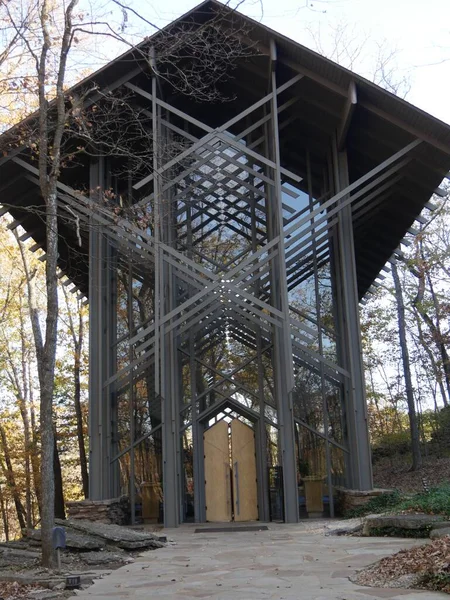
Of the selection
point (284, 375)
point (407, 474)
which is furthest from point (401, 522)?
point (407, 474)

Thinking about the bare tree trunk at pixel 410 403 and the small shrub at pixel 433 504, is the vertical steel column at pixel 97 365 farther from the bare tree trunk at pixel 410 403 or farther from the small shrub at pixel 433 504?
the bare tree trunk at pixel 410 403

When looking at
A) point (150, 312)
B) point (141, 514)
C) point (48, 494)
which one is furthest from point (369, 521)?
point (150, 312)

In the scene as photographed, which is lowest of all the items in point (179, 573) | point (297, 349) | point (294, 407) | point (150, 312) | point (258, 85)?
point (179, 573)

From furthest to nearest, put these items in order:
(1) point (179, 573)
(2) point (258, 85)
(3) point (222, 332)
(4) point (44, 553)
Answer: (2) point (258, 85), (3) point (222, 332), (4) point (44, 553), (1) point (179, 573)

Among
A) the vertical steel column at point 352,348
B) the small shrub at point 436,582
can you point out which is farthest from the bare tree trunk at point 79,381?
the small shrub at point 436,582

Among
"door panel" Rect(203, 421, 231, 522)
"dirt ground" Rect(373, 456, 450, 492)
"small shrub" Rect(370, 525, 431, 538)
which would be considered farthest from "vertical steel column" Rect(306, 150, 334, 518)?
"dirt ground" Rect(373, 456, 450, 492)

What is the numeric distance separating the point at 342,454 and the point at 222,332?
330 centimetres

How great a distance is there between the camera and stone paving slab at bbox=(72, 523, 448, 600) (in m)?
5.25

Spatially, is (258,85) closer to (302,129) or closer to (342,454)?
(302,129)

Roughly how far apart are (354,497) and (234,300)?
4.13 meters

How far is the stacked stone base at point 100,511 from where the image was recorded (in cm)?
1214

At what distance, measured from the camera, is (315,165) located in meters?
14.9

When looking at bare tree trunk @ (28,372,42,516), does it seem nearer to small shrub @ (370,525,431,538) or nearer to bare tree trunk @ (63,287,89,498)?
bare tree trunk @ (63,287,89,498)

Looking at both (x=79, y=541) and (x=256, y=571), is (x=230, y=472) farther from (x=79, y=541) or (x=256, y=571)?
(x=256, y=571)
